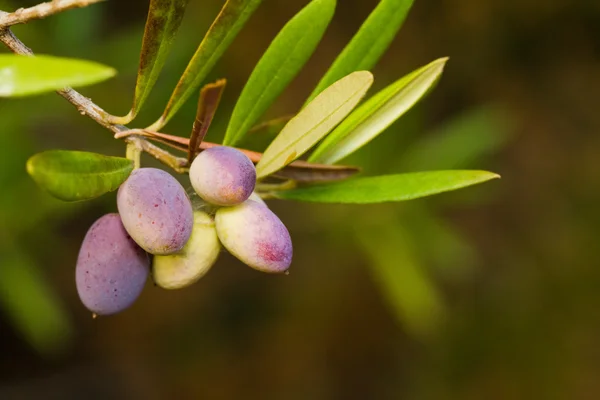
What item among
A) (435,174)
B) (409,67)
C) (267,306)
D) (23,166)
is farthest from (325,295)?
(435,174)

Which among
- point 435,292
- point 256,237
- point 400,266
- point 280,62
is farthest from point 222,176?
point 435,292

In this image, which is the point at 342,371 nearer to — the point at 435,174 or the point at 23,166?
the point at 23,166

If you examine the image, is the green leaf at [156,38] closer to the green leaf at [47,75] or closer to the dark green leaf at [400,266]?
the green leaf at [47,75]

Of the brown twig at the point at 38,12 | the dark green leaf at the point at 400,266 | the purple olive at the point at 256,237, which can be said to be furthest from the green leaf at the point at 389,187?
the dark green leaf at the point at 400,266

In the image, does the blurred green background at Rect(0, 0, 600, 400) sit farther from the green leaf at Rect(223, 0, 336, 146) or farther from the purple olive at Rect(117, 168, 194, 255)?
the purple olive at Rect(117, 168, 194, 255)

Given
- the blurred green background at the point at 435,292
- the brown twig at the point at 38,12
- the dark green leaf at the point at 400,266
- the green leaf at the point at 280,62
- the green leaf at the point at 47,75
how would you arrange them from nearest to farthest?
the green leaf at the point at 47,75 → the brown twig at the point at 38,12 → the green leaf at the point at 280,62 → the dark green leaf at the point at 400,266 → the blurred green background at the point at 435,292

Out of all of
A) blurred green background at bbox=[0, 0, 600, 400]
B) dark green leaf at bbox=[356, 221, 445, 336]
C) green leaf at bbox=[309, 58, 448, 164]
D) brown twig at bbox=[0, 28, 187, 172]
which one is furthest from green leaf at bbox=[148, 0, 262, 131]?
blurred green background at bbox=[0, 0, 600, 400]
